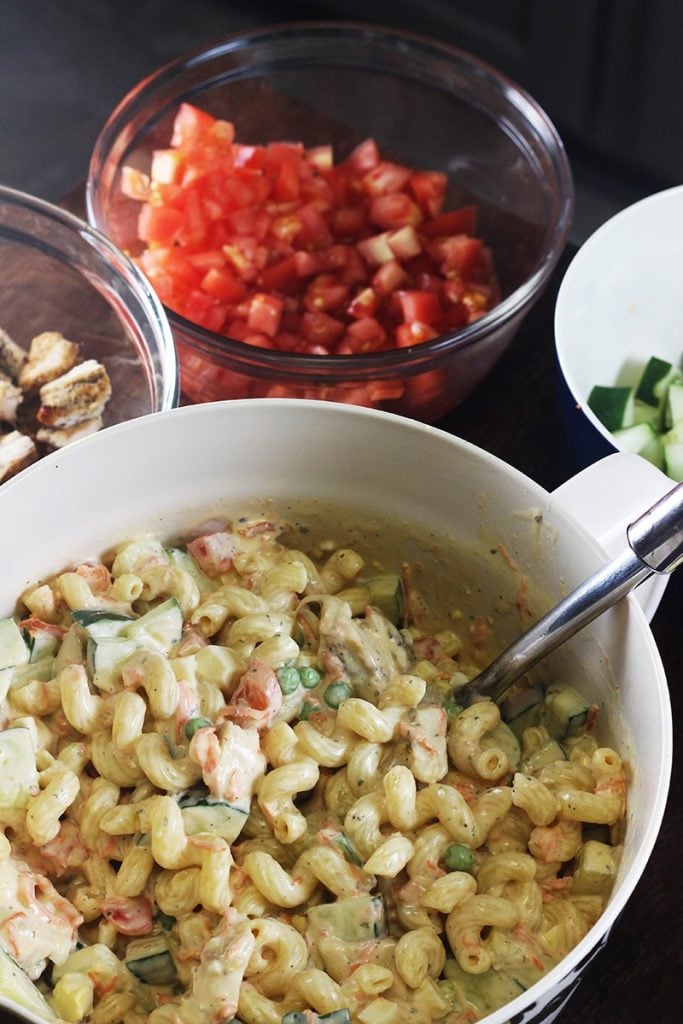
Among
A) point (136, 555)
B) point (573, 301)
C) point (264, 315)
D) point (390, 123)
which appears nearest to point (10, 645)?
point (136, 555)

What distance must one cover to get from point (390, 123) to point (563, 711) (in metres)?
0.94

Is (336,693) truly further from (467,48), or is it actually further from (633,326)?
(467,48)

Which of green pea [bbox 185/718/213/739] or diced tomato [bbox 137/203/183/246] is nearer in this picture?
green pea [bbox 185/718/213/739]

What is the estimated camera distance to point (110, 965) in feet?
2.88

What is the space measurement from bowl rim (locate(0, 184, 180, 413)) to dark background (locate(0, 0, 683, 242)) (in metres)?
0.63

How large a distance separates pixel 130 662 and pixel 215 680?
0.07 meters

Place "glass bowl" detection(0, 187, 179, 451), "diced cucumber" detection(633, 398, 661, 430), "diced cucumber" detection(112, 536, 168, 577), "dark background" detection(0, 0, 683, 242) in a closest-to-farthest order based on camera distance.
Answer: "diced cucumber" detection(112, 536, 168, 577) → "glass bowl" detection(0, 187, 179, 451) → "diced cucumber" detection(633, 398, 661, 430) → "dark background" detection(0, 0, 683, 242)

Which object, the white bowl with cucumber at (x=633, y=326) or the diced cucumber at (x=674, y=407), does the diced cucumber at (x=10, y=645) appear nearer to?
the white bowl with cucumber at (x=633, y=326)

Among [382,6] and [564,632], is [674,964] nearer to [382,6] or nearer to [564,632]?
[564,632]

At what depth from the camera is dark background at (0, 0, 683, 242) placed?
2072 millimetres

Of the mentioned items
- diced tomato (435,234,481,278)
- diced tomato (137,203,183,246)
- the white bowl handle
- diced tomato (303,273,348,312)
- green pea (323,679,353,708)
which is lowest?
green pea (323,679,353,708)

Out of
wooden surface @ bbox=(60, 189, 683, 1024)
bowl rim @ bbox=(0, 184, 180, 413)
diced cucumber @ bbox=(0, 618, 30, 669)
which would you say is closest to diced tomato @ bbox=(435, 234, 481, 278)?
wooden surface @ bbox=(60, 189, 683, 1024)

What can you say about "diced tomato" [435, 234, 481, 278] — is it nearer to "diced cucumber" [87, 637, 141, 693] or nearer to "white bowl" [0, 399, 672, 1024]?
"white bowl" [0, 399, 672, 1024]

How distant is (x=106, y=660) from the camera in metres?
0.97
